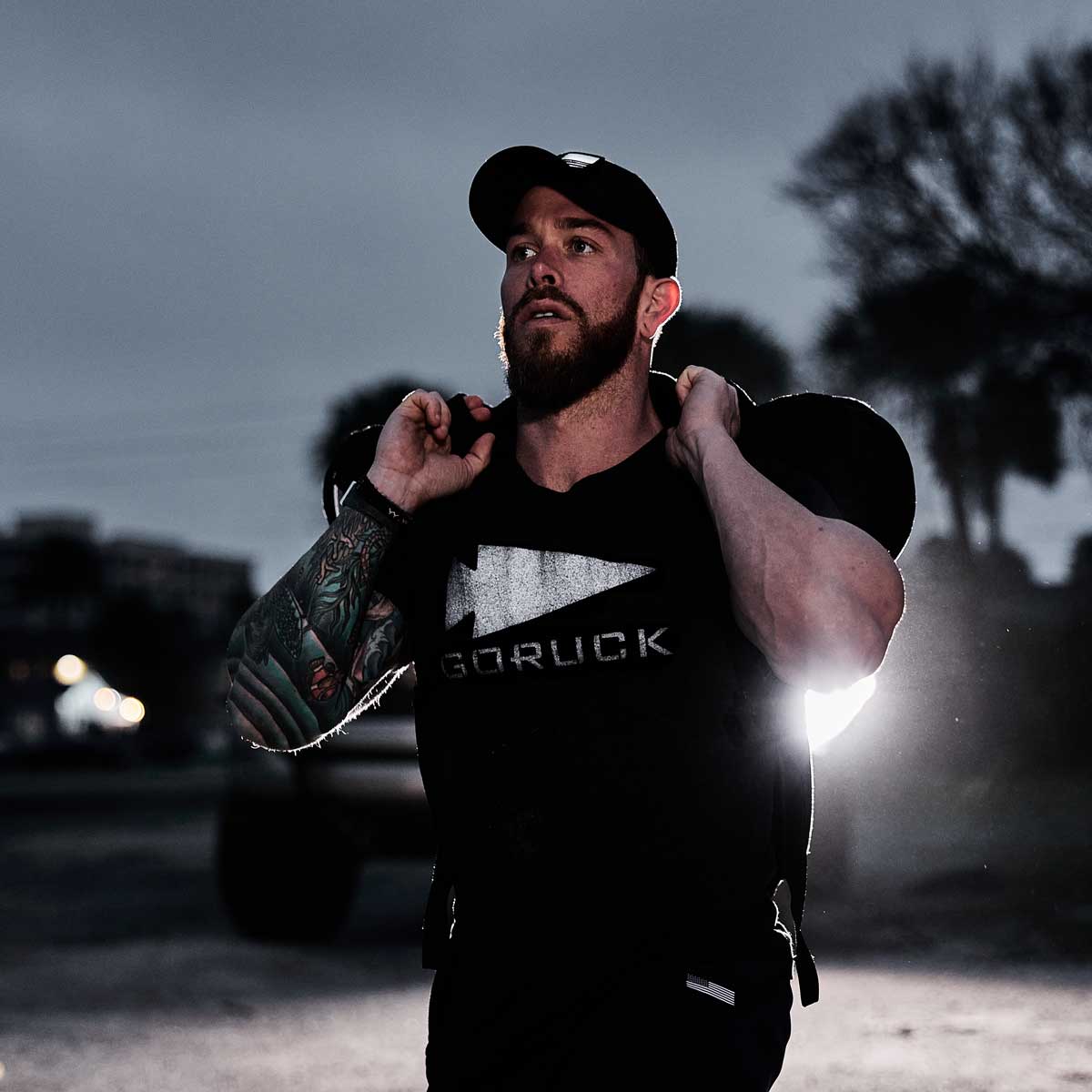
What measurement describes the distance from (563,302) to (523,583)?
53 cm

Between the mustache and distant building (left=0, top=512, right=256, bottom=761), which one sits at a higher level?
distant building (left=0, top=512, right=256, bottom=761)

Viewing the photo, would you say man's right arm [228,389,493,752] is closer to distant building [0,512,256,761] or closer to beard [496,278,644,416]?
beard [496,278,644,416]

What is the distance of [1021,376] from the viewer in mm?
22000

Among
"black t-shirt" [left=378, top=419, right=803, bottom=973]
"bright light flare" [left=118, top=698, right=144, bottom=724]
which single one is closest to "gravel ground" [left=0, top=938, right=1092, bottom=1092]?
"black t-shirt" [left=378, top=419, right=803, bottom=973]

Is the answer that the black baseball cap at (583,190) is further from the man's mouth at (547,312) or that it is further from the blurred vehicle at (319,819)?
the blurred vehicle at (319,819)

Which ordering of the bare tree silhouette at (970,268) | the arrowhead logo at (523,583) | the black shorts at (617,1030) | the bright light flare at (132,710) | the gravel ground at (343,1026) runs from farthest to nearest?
the bright light flare at (132,710), the bare tree silhouette at (970,268), the gravel ground at (343,1026), the arrowhead logo at (523,583), the black shorts at (617,1030)

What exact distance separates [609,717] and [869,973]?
5799mm

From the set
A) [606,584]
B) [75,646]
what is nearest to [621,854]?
[606,584]

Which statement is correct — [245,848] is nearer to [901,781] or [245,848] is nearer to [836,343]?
[901,781]

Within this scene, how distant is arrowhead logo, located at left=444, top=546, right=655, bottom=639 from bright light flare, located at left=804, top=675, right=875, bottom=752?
402 millimetres

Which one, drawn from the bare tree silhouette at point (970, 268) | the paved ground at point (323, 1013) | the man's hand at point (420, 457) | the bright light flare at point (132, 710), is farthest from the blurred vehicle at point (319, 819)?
the bright light flare at point (132, 710)

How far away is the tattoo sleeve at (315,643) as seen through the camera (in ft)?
9.99

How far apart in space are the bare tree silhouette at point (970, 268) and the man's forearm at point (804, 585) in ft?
64.3

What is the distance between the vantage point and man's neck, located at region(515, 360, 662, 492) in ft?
10.2
